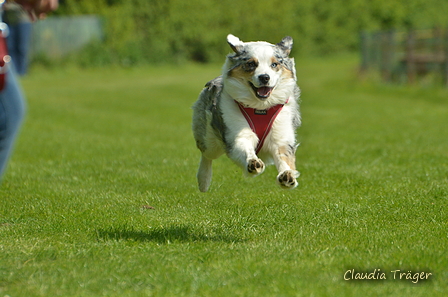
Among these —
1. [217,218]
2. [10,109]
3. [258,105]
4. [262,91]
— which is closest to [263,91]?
[262,91]

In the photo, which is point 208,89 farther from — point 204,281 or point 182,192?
point 204,281

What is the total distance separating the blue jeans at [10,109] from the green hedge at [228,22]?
1146 inches

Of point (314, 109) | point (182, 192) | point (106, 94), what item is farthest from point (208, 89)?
point (106, 94)

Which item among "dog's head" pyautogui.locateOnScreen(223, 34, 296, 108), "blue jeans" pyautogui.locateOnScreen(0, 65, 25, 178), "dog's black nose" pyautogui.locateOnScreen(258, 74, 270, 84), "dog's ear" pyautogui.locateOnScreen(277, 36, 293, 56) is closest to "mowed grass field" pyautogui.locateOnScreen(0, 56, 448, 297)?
"blue jeans" pyautogui.locateOnScreen(0, 65, 25, 178)

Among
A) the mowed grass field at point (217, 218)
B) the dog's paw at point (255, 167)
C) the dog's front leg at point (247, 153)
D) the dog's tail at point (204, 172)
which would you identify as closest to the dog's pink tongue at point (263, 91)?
the dog's front leg at point (247, 153)

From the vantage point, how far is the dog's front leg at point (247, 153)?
560 cm

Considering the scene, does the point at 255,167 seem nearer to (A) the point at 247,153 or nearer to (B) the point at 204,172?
(A) the point at 247,153

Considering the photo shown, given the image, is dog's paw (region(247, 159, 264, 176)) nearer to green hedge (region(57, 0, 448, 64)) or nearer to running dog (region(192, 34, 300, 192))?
running dog (region(192, 34, 300, 192))

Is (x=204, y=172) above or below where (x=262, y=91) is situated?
below

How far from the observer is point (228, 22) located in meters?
39.3

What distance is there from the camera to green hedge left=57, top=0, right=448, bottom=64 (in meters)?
35.2

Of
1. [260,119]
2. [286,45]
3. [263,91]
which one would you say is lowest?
[260,119]

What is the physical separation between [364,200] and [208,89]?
205cm

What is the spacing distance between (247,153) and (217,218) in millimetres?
1088
